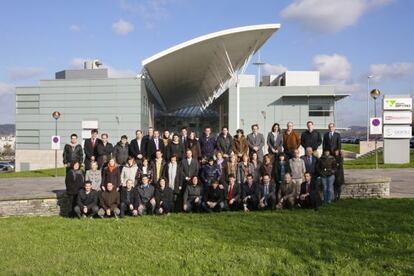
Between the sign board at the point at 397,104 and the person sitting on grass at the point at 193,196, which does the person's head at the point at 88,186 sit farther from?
the sign board at the point at 397,104

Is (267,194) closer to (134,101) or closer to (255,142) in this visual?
(255,142)

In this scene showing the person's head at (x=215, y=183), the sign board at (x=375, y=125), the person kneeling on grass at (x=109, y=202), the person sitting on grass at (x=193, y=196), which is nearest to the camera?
the person kneeling on grass at (x=109, y=202)

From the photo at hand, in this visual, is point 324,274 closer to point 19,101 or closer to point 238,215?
point 238,215

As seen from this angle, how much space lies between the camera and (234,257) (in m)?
6.11

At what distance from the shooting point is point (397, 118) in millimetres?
23281

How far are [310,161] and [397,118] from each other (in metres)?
14.4

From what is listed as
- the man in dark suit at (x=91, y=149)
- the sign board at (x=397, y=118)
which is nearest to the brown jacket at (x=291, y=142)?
the man in dark suit at (x=91, y=149)

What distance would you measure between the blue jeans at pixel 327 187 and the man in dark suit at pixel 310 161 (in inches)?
10.7

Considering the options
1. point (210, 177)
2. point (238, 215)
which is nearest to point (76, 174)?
point (210, 177)

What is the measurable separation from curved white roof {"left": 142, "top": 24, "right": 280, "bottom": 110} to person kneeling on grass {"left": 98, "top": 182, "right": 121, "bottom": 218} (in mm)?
23767

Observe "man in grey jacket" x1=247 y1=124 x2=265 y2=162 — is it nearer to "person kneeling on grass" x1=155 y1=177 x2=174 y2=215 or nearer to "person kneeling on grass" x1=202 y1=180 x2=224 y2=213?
"person kneeling on grass" x1=202 y1=180 x2=224 y2=213

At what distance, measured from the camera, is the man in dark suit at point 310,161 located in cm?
1095

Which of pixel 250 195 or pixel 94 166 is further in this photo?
pixel 94 166

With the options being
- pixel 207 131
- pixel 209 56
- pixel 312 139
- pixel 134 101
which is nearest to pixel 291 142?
pixel 312 139
